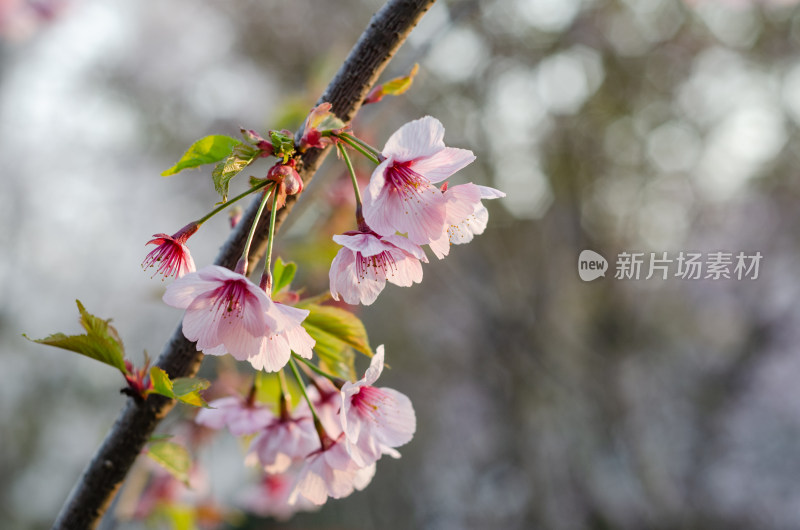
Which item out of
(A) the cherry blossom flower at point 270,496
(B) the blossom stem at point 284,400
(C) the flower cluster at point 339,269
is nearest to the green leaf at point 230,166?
(C) the flower cluster at point 339,269

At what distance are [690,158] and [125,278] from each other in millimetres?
6279

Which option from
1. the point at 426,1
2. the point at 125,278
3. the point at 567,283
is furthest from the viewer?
the point at 125,278

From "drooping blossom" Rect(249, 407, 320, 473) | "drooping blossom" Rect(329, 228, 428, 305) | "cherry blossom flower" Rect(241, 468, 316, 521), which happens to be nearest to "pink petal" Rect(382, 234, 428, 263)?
"drooping blossom" Rect(329, 228, 428, 305)

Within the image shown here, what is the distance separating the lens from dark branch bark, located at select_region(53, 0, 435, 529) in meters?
0.40

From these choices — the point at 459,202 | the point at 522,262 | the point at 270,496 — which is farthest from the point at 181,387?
the point at 522,262

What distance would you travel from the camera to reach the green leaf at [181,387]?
33cm

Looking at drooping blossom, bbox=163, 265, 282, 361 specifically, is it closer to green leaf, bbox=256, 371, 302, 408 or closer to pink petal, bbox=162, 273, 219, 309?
pink petal, bbox=162, 273, 219, 309

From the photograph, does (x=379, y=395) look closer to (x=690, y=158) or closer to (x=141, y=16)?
(x=690, y=158)

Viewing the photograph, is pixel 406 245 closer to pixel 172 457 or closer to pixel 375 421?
pixel 375 421

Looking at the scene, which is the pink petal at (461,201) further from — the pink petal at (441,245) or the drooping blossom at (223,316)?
→ the drooping blossom at (223,316)

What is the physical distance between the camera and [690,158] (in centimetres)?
387

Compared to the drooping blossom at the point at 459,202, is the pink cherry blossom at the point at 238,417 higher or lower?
lower

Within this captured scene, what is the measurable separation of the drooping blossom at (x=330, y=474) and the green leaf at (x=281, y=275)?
14 cm

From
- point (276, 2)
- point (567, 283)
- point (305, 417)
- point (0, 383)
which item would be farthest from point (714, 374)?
point (0, 383)
